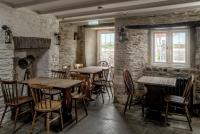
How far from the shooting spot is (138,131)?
10.7ft

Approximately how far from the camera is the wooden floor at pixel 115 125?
327 cm

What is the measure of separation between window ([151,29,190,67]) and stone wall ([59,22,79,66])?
9.34ft

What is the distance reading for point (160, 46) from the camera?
5125 millimetres

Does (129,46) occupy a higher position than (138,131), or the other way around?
(129,46)

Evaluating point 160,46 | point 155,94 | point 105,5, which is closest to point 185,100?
point 155,94

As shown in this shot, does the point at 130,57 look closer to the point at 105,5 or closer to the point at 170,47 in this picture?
the point at 170,47

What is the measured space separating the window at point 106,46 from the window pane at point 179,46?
272 centimetres

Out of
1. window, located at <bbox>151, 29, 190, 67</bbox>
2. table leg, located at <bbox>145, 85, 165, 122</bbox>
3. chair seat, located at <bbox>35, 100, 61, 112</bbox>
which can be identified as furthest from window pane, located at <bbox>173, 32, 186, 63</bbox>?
chair seat, located at <bbox>35, 100, 61, 112</bbox>

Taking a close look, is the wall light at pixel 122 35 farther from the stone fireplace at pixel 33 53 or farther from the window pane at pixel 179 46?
the stone fireplace at pixel 33 53

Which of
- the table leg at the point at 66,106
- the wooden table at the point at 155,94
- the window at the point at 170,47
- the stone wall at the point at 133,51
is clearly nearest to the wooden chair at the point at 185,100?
the wooden table at the point at 155,94

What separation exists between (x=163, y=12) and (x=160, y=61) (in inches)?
55.2

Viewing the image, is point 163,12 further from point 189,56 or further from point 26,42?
point 26,42

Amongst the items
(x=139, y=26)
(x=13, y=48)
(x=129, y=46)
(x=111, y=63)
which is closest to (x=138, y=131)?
(x=129, y=46)

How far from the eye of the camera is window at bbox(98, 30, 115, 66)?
7.20m
